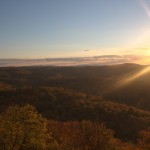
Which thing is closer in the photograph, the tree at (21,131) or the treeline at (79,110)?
the tree at (21,131)

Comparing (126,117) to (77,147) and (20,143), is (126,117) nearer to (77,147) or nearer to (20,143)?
(77,147)

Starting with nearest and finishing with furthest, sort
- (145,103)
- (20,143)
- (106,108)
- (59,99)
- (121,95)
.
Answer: (20,143) → (106,108) → (59,99) → (145,103) → (121,95)

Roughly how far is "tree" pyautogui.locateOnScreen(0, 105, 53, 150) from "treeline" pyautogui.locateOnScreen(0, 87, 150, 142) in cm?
4952

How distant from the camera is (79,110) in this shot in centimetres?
10944

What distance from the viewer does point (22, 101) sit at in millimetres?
118875

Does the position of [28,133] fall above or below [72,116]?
above

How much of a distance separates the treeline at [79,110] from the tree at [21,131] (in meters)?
49.5

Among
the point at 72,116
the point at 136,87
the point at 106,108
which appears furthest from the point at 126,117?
the point at 136,87

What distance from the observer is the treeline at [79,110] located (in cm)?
9694

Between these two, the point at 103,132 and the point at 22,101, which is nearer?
the point at 103,132

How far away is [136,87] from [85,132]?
132 metres

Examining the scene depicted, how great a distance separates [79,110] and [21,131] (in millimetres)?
67252

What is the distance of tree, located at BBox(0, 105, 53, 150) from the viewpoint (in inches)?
1689

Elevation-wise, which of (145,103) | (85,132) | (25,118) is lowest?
(145,103)
